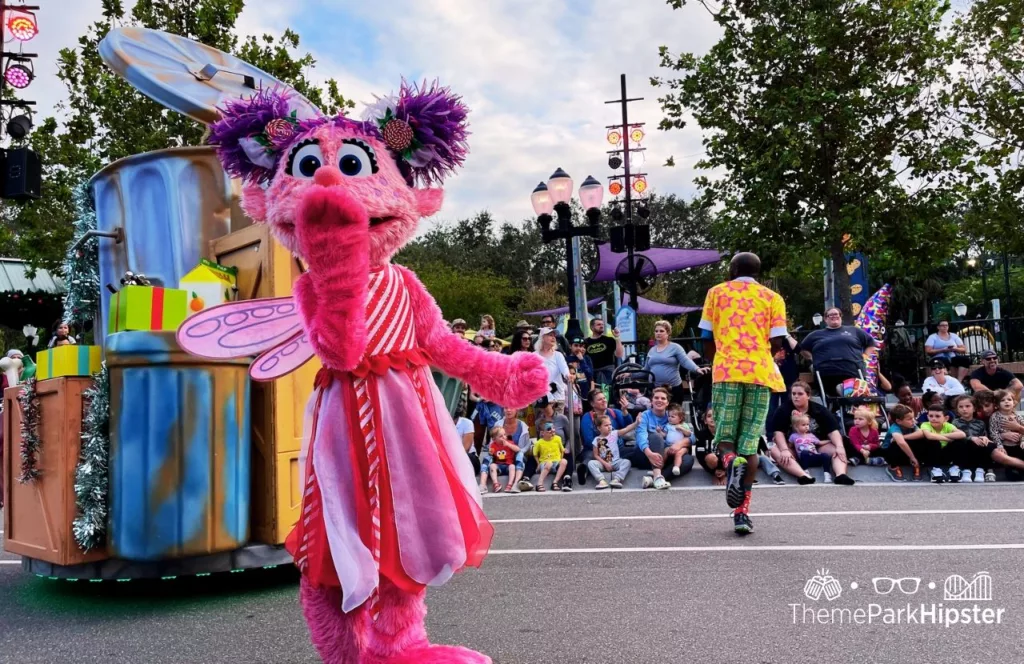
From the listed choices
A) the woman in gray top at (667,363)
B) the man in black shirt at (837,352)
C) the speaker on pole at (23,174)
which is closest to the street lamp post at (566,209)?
the woman in gray top at (667,363)

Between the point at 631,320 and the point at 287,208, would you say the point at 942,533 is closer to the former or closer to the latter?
the point at 287,208

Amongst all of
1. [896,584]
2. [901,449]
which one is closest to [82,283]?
[896,584]

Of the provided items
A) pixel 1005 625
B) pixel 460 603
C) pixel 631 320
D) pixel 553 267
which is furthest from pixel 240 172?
pixel 553 267

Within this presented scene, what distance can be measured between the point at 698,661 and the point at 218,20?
1643cm

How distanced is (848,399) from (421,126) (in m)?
7.41

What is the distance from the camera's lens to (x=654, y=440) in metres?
8.98

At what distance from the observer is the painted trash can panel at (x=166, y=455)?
4.39 metres

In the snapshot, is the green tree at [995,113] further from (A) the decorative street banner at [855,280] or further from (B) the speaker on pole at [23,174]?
(B) the speaker on pole at [23,174]

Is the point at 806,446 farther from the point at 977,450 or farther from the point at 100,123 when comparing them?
the point at 100,123

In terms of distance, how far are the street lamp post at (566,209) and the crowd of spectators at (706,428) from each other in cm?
65

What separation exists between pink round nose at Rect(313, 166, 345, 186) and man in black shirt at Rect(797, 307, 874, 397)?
312 inches

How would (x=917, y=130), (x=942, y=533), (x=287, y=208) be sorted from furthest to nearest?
(x=917, y=130)
(x=942, y=533)
(x=287, y=208)

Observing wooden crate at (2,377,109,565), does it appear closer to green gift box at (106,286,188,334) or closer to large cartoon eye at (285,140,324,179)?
green gift box at (106,286,188,334)

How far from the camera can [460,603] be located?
428 centimetres
